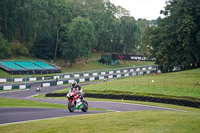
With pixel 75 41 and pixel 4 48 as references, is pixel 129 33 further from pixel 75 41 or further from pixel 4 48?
pixel 4 48

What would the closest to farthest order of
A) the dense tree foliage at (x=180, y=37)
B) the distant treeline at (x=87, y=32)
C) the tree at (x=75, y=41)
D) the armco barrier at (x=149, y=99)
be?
the armco barrier at (x=149, y=99), the dense tree foliage at (x=180, y=37), the distant treeline at (x=87, y=32), the tree at (x=75, y=41)

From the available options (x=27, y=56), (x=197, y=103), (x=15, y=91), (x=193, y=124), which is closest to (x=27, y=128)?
(x=193, y=124)

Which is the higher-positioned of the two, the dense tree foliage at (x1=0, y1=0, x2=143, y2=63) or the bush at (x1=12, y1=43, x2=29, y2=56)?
the dense tree foliage at (x1=0, y1=0, x2=143, y2=63)

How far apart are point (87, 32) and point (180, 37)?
1406 inches

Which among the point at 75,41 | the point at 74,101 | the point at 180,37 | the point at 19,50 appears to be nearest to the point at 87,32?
the point at 75,41

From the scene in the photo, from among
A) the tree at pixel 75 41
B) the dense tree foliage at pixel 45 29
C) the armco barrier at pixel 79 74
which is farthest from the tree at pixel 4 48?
Answer: the armco barrier at pixel 79 74

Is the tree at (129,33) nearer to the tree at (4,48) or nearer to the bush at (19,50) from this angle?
the bush at (19,50)

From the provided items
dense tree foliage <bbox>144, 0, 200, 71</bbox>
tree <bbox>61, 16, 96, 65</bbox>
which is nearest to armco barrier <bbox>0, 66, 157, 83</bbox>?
dense tree foliage <bbox>144, 0, 200, 71</bbox>

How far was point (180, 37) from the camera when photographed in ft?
191

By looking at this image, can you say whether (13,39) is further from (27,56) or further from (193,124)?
(193,124)

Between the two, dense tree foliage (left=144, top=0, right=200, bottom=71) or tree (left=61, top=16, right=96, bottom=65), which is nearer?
dense tree foliage (left=144, top=0, right=200, bottom=71)

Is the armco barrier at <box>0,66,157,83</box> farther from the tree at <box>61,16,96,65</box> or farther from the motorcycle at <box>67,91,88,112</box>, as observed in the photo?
the motorcycle at <box>67,91,88,112</box>

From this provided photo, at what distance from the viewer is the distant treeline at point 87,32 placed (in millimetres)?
59062

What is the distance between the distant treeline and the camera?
59.1m
